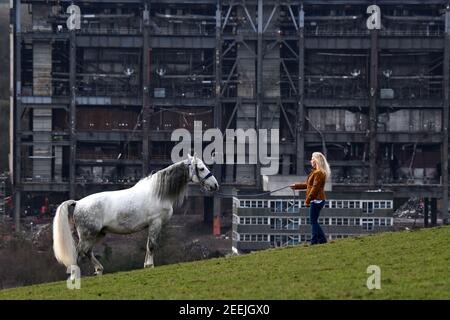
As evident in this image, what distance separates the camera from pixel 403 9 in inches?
4003

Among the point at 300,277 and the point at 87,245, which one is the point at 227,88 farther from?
the point at 300,277

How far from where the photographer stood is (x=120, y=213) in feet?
96.1

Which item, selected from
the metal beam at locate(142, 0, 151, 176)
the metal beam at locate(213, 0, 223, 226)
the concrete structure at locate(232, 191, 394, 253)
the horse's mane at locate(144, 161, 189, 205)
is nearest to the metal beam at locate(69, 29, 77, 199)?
the metal beam at locate(142, 0, 151, 176)

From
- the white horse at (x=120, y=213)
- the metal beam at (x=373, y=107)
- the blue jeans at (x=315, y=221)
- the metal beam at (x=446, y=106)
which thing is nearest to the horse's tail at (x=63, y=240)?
the white horse at (x=120, y=213)

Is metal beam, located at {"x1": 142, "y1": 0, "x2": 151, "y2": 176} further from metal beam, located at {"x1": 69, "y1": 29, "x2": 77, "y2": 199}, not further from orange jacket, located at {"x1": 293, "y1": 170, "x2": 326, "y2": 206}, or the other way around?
orange jacket, located at {"x1": 293, "y1": 170, "x2": 326, "y2": 206}

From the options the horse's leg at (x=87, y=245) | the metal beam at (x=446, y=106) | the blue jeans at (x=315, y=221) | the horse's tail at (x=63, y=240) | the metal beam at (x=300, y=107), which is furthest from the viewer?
the metal beam at (x=446, y=106)

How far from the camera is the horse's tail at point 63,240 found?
29.2 metres

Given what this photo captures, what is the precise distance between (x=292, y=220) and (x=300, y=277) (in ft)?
180

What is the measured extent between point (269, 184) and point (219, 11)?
1348 cm

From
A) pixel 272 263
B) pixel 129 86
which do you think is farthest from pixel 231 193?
pixel 272 263

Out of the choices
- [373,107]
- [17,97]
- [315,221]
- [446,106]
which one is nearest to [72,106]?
[17,97]

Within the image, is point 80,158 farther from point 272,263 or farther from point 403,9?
point 272,263

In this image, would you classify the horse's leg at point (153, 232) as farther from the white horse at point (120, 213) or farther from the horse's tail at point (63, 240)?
the horse's tail at point (63, 240)

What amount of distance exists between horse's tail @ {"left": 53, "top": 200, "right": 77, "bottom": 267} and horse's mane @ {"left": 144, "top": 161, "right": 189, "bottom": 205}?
181cm
